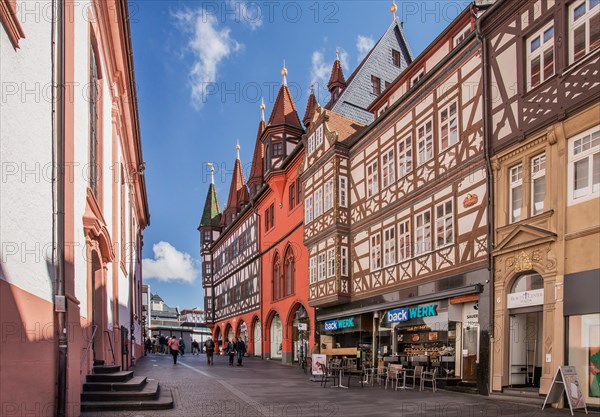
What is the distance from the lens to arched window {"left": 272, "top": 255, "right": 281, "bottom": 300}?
33.2 metres

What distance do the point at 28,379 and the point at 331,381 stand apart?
44.0 feet

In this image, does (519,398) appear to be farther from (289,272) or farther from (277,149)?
(277,149)

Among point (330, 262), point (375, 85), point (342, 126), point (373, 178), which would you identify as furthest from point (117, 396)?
point (375, 85)

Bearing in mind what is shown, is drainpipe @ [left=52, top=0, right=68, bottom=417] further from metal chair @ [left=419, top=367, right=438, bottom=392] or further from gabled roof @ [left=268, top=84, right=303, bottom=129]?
gabled roof @ [left=268, top=84, right=303, bottom=129]

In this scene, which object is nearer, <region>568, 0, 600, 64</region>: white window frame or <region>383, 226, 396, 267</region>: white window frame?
<region>568, 0, 600, 64</region>: white window frame

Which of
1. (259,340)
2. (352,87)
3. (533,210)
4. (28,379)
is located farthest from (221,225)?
(28,379)

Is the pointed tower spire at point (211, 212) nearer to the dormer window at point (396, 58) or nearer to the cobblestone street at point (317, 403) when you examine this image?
the dormer window at point (396, 58)

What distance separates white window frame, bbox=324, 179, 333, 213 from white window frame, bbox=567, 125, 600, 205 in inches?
496

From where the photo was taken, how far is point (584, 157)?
38.3 feet

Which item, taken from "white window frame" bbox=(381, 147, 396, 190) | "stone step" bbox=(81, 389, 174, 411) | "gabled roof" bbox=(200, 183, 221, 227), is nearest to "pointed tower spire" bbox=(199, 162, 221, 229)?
"gabled roof" bbox=(200, 183, 221, 227)

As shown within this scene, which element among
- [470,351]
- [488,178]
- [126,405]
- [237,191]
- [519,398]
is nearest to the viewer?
[126,405]

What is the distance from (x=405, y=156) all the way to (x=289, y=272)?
47.0 feet

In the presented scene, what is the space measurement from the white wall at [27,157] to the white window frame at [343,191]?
53.3 ft

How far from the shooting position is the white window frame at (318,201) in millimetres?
24844
